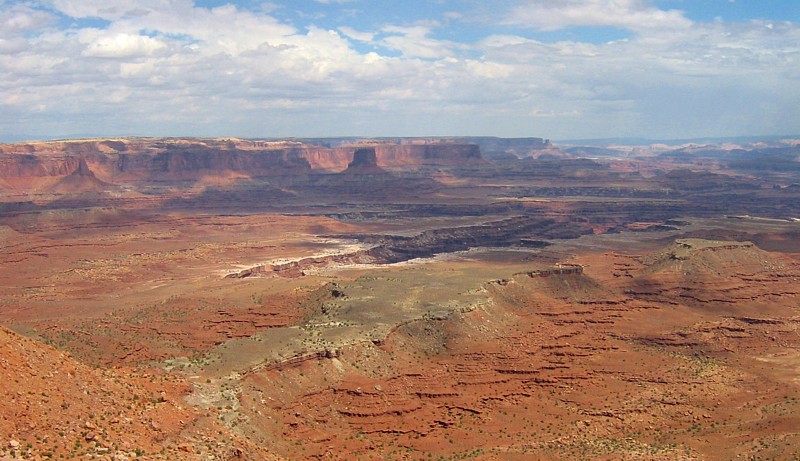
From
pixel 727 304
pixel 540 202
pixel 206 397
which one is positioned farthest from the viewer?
pixel 540 202

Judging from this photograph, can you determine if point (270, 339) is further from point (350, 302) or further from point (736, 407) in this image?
point (736, 407)

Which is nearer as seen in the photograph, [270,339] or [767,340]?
[270,339]

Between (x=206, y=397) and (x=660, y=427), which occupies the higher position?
(x=206, y=397)

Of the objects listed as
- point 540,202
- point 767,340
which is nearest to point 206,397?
point 767,340

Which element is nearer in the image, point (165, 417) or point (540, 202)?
point (165, 417)

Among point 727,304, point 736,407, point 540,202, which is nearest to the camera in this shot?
point 736,407

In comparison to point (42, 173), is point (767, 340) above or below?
below

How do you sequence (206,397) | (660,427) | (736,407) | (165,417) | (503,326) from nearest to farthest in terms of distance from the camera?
(165,417)
(206,397)
(660,427)
(736,407)
(503,326)

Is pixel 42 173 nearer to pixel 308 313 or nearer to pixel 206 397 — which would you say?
pixel 308 313

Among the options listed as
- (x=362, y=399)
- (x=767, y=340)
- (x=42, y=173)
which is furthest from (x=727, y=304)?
(x=42, y=173)
